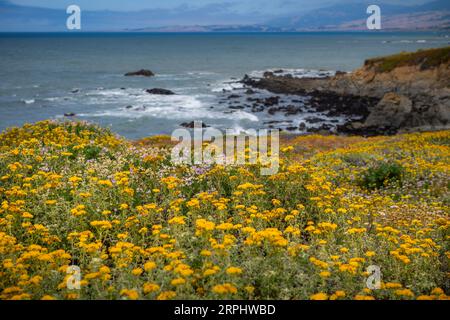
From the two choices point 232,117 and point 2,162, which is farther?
point 232,117

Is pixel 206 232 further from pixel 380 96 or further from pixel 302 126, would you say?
pixel 380 96

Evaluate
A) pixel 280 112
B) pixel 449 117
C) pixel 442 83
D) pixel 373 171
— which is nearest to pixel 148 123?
pixel 280 112

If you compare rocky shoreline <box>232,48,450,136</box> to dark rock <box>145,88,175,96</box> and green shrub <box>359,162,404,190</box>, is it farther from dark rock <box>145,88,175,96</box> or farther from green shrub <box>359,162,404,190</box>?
green shrub <box>359,162,404,190</box>

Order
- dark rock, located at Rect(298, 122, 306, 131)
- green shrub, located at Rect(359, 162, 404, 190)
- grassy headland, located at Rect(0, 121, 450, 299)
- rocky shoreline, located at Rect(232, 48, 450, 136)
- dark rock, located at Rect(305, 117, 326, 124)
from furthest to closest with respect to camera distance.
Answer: dark rock, located at Rect(305, 117, 326, 124) → dark rock, located at Rect(298, 122, 306, 131) → rocky shoreline, located at Rect(232, 48, 450, 136) → green shrub, located at Rect(359, 162, 404, 190) → grassy headland, located at Rect(0, 121, 450, 299)

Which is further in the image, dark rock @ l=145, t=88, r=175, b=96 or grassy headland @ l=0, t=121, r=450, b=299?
dark rock @ l=145, t=88, r=175, b=96

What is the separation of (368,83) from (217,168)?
50641 mm

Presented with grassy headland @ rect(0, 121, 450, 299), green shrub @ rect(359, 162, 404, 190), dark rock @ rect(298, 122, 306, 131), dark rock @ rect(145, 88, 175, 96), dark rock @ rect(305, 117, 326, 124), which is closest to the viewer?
grassy headland @ rect(0, 121, 450, 299)

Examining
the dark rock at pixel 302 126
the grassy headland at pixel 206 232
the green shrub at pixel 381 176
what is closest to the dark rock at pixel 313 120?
the dark rock at pixel 302 126

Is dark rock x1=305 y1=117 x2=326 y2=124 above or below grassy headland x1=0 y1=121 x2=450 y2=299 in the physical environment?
above

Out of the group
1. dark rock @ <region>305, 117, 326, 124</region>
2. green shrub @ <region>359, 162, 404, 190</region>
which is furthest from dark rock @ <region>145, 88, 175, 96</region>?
green shrub @ <region>359, 162, 404, 190</region>

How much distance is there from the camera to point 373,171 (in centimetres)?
1335

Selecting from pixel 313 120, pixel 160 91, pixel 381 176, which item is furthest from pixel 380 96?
pixel 381 176

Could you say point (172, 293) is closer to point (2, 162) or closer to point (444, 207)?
point (2, 162)

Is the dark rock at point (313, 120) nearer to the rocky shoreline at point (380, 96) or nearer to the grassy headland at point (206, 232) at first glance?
the rocky shoreline at point (380, 96)
